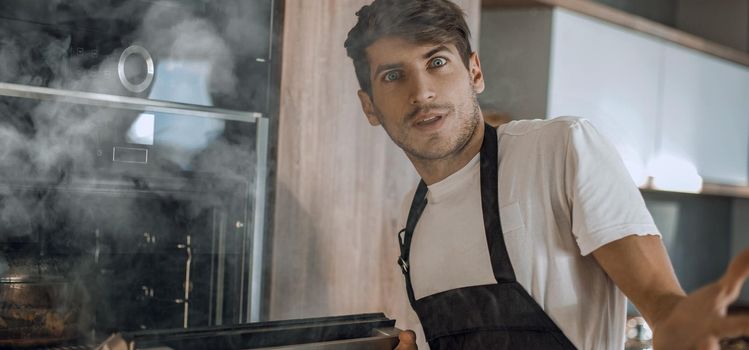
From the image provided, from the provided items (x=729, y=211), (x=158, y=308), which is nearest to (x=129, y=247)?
(x=158, y=308)

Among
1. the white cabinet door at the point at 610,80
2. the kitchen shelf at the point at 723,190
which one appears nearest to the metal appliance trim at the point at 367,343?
the white cabinet door at the point at 610,80

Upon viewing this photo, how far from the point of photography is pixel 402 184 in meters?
0.87

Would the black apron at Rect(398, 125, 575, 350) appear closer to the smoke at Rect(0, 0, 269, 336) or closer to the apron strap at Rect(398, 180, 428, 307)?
the apron strap at Rect(398, 180, 428, 307)

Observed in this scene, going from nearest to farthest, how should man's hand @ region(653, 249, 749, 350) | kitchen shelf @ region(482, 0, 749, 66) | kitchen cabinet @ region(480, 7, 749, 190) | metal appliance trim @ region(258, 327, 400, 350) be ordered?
1. man's hand @ region(653, 249, 749, 350)
2. metal appliance trim @ region(258, 327, 400, 350)
3. kitchen cabinet @ region(480, 7, 749, 190)
4. kitchen shelf @ region(482, 0, 749, 66)

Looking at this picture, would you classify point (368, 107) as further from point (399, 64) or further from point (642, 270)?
point (642, 270)

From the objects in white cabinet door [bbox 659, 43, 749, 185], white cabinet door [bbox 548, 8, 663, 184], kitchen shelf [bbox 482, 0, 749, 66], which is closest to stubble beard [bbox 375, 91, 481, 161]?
kitchen shelf [bbox 482, 0, 749, 66]

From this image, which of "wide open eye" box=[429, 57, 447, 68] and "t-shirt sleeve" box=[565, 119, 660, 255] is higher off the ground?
"wide open eye" box=[429, 57, 447, 68]

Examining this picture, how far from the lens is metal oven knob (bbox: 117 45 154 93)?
0.72 meters

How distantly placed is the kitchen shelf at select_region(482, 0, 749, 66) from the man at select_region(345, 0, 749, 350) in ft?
1.37

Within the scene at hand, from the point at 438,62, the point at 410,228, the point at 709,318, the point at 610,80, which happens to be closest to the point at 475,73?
the point at 438,62

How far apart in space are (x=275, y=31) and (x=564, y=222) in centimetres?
37

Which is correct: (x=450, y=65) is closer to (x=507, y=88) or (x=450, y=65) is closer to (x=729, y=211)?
(x=507, y=88)

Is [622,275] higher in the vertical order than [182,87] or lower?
lower

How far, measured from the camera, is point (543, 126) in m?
0.69
